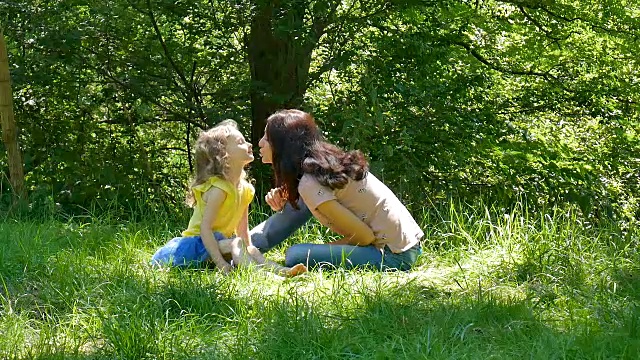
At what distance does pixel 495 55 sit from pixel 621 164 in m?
1.74

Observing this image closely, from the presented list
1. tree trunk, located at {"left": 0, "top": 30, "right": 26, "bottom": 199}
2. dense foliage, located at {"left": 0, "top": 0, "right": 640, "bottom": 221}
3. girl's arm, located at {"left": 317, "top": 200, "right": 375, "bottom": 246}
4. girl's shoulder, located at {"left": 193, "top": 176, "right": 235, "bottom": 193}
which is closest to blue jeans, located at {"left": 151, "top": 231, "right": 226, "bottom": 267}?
girl's shoulder, located at {"left": 193, "top": 176, "right": 235, "bottom": 193}

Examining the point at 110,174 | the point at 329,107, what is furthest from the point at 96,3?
the point at 329,107

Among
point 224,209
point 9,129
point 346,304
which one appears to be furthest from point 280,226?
point 9,129

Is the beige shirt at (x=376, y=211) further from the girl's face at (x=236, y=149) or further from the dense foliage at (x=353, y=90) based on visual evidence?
the dense foliage at (x=353, y=90)

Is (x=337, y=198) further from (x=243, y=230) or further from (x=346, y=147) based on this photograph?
(x=346, y=147)

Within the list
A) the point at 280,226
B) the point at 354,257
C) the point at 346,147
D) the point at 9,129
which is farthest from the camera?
the point at 346,147

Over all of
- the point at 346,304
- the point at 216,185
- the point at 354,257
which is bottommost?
the point at 354,257

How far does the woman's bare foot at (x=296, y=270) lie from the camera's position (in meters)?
4.95

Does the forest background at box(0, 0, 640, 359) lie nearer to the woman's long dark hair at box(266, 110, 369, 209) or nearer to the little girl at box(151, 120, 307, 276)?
the little girl at box(151, 120, 307, 276)

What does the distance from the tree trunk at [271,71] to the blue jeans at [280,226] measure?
205 cm

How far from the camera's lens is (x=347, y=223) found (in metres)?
5.16

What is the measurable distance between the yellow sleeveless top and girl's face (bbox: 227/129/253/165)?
6.3 inches

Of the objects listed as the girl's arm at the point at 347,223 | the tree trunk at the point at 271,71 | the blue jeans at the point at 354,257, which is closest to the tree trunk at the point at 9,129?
the tree trunk at the point at 271,71

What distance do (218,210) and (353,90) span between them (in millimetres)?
2634
